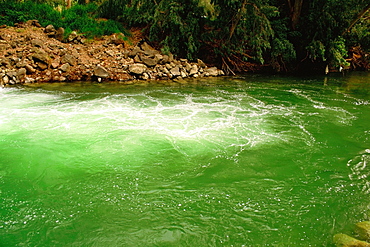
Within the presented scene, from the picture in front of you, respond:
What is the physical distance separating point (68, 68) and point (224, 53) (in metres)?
7.32

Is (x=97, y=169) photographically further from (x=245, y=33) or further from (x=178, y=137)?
(x=245, y=33)

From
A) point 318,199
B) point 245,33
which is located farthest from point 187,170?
point 245,33

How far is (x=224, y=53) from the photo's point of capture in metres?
13.0

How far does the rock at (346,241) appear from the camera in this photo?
7.06 ft

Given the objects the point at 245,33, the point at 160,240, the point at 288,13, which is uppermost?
the point at 288,13

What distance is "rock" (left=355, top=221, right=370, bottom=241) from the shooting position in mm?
2329

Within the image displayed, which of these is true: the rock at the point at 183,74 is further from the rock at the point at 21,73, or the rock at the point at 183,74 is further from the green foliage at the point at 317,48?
the rock at the point at 21,73

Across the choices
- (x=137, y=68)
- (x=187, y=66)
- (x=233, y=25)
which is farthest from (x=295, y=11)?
(x=137, y=68)

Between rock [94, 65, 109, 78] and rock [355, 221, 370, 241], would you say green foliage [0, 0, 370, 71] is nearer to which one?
rock [94, 65, 109, 78]

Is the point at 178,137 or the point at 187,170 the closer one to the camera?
the point at 187,170

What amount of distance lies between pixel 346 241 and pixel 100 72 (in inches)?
392

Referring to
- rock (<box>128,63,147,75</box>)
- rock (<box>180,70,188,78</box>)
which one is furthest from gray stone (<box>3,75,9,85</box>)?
rock (<box>180,70,188,78</box>)

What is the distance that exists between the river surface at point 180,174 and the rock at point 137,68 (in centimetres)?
412

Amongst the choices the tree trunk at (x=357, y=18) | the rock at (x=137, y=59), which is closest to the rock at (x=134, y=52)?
the rock at (x=137, y=59)
